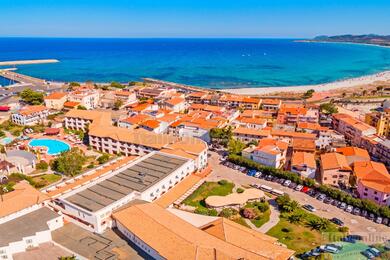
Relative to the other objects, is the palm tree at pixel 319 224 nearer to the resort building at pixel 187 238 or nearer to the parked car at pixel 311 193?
the parked car at pixel 311 193

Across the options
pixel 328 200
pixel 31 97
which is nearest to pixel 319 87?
pixel 328 200

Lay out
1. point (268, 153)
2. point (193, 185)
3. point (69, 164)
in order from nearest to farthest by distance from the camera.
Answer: point (193, 185) → point (69, 164) → point (268, 153)

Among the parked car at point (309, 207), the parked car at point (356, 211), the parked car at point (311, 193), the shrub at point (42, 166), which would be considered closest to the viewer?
the parked car at point (356, 211)

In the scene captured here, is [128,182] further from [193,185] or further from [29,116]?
[29,116]

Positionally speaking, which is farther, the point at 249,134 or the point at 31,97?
the point at 31,97

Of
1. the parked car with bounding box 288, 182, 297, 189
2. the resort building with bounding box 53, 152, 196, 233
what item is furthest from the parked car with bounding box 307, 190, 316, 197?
the resort building with bounding box 53, 152, 196, 233

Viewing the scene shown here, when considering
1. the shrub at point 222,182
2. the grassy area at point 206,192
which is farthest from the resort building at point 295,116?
the grassy area at point 206,192
